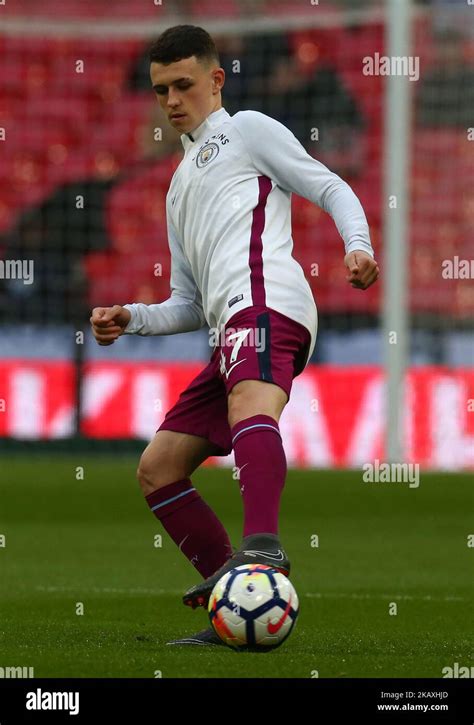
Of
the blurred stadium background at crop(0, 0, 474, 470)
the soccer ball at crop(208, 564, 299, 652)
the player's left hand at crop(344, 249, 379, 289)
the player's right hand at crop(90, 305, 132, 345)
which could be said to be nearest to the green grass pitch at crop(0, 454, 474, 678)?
the soccer ball at crop(208, 564, 299, 652)

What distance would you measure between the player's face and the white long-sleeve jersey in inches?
1.9

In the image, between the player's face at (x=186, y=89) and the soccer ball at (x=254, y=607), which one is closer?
the soccer ball at (x=254, y=607)

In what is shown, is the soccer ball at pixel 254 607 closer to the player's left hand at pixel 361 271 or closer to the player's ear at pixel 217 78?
the player's left hand at pixel 361 271

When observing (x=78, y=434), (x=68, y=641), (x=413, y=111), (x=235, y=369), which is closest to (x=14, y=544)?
(x=68, y=641)

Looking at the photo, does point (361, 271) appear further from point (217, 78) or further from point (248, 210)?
point (217, 78)

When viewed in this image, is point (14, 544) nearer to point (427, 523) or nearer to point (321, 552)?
point (321, 552)

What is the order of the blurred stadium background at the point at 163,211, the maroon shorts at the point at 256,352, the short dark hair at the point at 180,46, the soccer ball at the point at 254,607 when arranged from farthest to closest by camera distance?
the blurred stadium background at the point at 163,211 < the short dark hair at the point at 180,46 < the maroon shorts at the point at 256,352 < the soccer ball at the point at 254,607

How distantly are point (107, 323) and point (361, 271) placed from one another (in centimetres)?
91

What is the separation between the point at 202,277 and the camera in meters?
4.58

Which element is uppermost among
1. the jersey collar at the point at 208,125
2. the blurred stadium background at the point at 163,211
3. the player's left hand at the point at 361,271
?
the blurred stadium background at the point at 163,211

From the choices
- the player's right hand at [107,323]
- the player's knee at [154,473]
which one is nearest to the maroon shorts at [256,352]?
the player's knee at [154,473]

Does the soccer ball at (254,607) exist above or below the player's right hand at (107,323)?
below

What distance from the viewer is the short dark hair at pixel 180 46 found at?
14.8 ft

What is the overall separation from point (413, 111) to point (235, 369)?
11.8m
